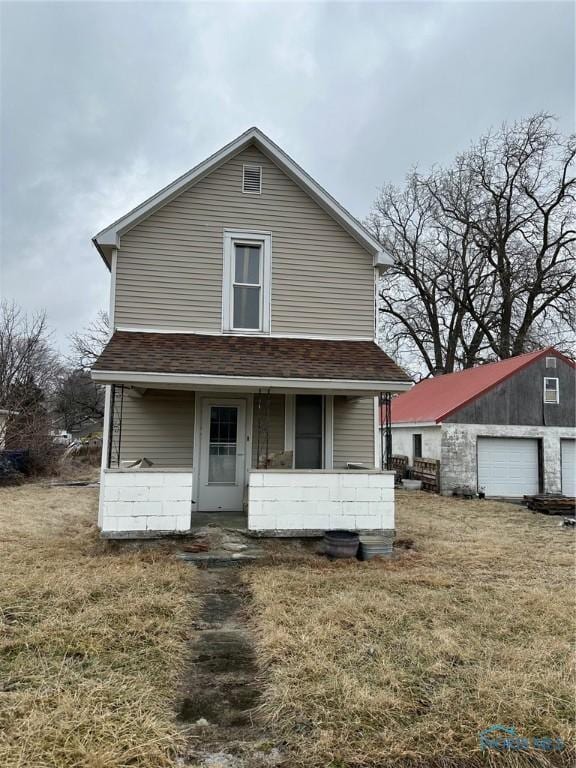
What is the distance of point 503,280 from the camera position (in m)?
27.5

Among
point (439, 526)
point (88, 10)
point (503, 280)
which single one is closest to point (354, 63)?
point (88, 10)

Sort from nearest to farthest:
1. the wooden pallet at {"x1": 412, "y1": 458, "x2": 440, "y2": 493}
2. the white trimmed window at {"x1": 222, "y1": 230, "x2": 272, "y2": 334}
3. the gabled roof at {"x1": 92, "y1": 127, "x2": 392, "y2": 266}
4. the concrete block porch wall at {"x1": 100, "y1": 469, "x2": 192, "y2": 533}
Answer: the concrete block porch wall at {"x1": 100, "y1": 469, "x2": 192, "y2": 533} → the gabled roof at {"x1": 92, "y1": 127, "x2": 392, "y2": 266} → the white trimmed window at {"x1": 222, "y1": 230, "x2": 272, "y2": 334} → the wooden pallet at {"x1": 412, "y1": 458, "x2": 440, "y2": 493}

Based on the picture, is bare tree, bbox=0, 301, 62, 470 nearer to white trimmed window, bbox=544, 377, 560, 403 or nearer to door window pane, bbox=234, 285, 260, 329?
door window pane, bbox=234, 285, 260, 329

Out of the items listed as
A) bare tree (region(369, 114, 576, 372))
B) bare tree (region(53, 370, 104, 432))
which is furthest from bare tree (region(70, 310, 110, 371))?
Result: bare tree (region(369, 114, 576, 372))

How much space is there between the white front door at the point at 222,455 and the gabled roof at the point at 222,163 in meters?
3.27

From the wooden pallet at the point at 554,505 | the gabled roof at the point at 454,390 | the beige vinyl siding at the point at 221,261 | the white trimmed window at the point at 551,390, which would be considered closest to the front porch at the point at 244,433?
the beige vinyl siding at the point at 221,261

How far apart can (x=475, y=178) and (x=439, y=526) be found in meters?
25.3

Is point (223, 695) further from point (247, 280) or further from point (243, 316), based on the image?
point (247, 280)

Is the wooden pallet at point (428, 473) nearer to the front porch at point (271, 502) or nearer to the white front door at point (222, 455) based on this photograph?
the white front door at point (222, 455)

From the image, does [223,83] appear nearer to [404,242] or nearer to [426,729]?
[426,729]

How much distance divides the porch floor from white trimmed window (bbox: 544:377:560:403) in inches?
480

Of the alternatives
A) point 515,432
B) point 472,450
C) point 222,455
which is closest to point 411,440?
point 472,450

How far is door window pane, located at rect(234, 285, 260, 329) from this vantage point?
888 centimetres

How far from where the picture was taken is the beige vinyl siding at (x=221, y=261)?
8.53 metres
